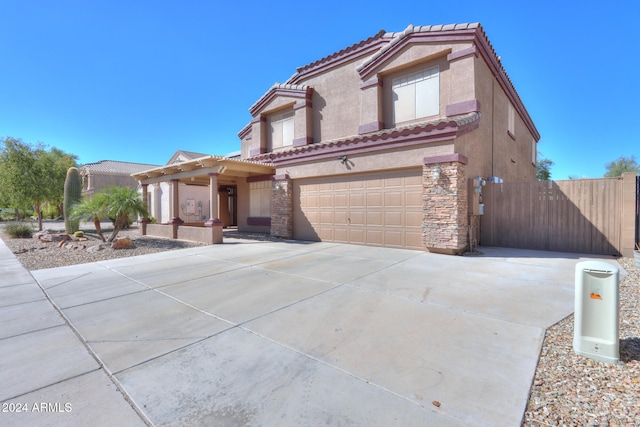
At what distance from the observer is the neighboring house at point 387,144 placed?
30.0ft

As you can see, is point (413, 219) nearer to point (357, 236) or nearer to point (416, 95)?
point (357, 236)

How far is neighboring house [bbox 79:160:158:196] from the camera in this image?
3381 centimetres

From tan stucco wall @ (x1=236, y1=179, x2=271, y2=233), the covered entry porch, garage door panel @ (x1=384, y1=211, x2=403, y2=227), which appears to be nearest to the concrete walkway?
garage door panel @ (x1=384, y1=211, x2=403, y2=227)

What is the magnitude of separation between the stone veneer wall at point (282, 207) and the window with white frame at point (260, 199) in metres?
1.38

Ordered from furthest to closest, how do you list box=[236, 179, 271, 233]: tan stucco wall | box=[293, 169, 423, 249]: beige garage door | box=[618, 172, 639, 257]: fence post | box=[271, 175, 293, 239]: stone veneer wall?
box=[236, 179, 271, 233]: tan stucco wall < box=[271, 175, 293, 239]: stone veneer wall < box=[293, 169, 423, 249]: beige garage door < box=[618, 172, 639, 257]: fence post

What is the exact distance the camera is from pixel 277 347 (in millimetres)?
3381

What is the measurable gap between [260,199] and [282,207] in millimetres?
2637

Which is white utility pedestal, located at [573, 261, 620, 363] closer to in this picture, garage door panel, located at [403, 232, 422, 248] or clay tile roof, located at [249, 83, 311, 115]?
garage door panel, located at [403, 232, 422, 248]

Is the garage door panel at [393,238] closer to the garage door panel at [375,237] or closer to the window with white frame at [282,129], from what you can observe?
the garage door panel at [375,237]

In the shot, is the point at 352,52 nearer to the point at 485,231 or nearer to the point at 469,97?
the point at 469,97

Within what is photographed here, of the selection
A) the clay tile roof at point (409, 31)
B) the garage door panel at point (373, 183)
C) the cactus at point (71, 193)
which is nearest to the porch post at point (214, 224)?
the garage door panel at point (373, 183)

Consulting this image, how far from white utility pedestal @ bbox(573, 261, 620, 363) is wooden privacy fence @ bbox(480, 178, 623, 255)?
7819 millimetres

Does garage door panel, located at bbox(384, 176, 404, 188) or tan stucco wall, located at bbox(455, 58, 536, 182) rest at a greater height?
tan stucco wall, located at bbox(455, 58, 536, 182)

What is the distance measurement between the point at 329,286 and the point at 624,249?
9.18 metres
